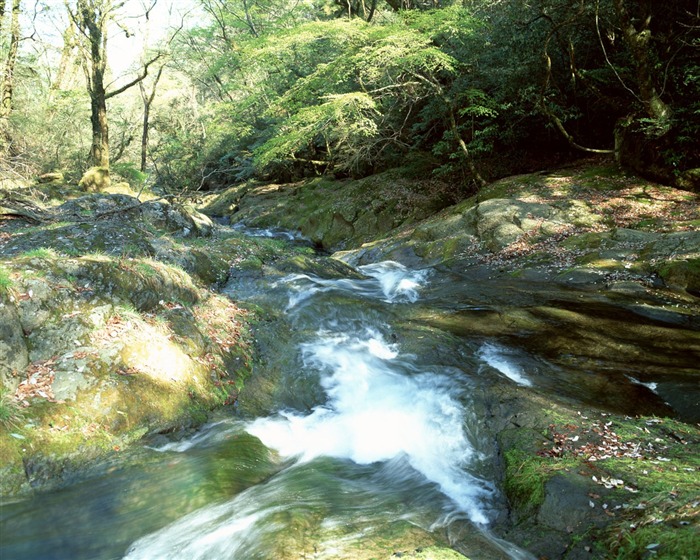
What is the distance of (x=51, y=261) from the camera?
256 inches

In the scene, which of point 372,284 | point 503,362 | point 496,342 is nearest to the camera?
point 503,362

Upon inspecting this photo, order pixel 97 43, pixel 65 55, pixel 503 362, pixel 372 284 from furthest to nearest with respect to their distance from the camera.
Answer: pixel 65 55 → pixel 97 43 → pixel 372 284 → pixel 503 362

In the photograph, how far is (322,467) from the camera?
5.14 metres

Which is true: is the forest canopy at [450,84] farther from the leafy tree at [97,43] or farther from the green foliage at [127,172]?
the green foliage at [127,172]

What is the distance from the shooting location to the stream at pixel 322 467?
383 cm

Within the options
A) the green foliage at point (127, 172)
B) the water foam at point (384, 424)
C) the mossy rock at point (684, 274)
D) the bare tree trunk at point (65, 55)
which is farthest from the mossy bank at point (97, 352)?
the green foliage at point (127, 172)

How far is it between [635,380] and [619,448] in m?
2.17

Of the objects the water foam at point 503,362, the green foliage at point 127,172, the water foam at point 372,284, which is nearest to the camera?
the water foam at point 503,362

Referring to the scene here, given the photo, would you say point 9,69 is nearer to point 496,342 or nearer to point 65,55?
point 65,55

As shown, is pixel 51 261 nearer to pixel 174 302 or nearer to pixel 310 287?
pixel 174 302

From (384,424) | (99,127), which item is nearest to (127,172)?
(99,127)

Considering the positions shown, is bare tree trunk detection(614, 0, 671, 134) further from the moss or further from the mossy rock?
the moss

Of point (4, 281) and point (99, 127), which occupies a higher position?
point (99, 127)

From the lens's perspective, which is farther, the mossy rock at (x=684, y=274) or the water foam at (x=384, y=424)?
the mossy rock at (x=684, y=274)
